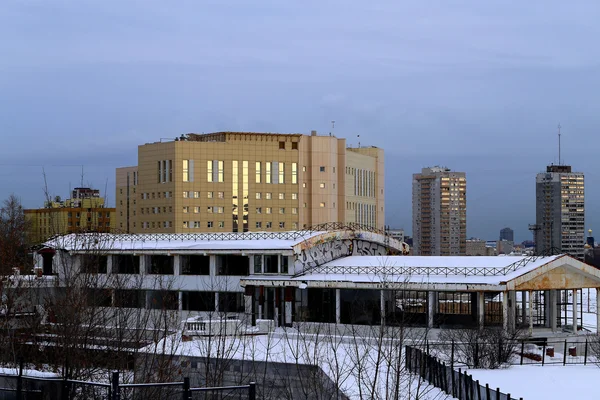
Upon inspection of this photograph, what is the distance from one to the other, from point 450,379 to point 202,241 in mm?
29782

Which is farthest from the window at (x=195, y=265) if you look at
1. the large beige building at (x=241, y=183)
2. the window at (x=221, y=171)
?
the window at (x=221, y=171)

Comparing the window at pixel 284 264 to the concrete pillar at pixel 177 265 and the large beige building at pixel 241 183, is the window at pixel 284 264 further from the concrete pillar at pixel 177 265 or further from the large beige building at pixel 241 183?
the large beige building at pixel 241 183

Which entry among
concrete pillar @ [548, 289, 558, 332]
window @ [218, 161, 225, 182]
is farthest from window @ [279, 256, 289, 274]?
window @ [218, 161, 225, 182]

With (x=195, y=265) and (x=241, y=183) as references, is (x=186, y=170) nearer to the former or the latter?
(x=241, y=183)

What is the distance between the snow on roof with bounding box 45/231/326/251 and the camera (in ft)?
181

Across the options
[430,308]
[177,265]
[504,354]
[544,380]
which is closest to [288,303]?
A: [430,308]

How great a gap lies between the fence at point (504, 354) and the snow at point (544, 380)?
62 centimetres

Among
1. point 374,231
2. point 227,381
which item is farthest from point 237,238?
point 227,381

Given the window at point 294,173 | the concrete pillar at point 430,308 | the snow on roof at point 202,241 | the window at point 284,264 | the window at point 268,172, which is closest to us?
the concrete pillar at point 430,308

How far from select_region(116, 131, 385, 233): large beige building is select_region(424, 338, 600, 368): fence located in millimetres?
118052

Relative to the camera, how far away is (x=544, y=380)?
3631 cm

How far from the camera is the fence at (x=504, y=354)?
39094mm

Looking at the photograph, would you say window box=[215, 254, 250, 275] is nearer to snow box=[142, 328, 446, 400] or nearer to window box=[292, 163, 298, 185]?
snow box=[142, 328, 446, 400]

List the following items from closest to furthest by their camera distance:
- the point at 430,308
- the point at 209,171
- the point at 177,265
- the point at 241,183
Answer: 1. the point at 430,308
2. the point at 177,265
3. the point at 209,171
4. the point at 241,183
